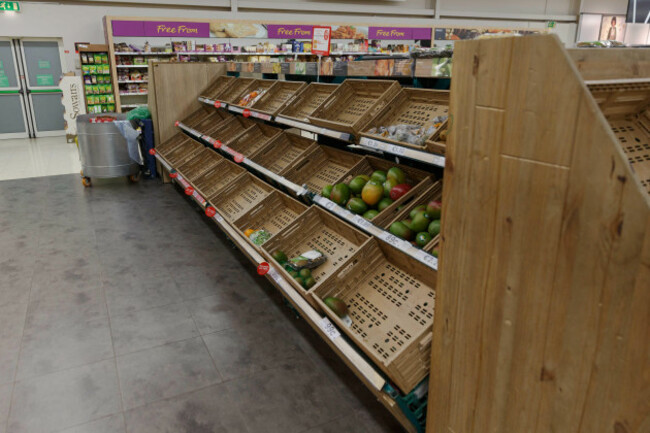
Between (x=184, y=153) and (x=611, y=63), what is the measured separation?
546 centimetres

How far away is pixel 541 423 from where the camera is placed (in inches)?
52.4

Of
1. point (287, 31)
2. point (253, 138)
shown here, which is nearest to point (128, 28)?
point (287, 31)

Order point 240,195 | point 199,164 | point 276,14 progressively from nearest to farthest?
point 240,195 < point 199,164 < point 276,14

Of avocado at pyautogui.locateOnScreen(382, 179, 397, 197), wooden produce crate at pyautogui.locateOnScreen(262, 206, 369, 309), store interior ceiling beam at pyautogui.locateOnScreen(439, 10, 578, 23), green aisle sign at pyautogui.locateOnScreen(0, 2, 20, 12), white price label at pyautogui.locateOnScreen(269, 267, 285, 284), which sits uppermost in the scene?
store interior ceiling beam at pyautogui.locateOnScreen(439, 10, 578, 23)

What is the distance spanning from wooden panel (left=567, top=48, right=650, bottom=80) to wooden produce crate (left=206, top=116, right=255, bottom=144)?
409cm

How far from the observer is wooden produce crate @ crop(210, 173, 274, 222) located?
13.5 ft

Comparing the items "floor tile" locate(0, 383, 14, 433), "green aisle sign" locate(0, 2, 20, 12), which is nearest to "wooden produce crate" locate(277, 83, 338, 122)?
"floor tile" locate(0, 383, 14, 433)

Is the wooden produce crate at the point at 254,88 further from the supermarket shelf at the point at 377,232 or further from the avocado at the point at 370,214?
→ the avocado at the point at 370,214

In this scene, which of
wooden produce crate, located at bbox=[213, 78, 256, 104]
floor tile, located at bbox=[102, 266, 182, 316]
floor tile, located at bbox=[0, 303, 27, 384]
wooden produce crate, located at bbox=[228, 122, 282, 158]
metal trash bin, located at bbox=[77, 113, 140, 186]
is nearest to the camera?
floor tile, located at bbox=[0, 303, 27, 384]

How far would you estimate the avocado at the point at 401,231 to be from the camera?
235 centimetres

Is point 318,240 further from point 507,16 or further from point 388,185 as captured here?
point 507,16

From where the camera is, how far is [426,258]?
2020 millimetres

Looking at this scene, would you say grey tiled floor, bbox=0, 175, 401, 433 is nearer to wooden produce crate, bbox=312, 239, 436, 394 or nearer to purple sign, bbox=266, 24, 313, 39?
wooden produce crate, bbox=312, 239, 436, 394

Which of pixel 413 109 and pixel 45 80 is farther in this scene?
pixel 45 80
